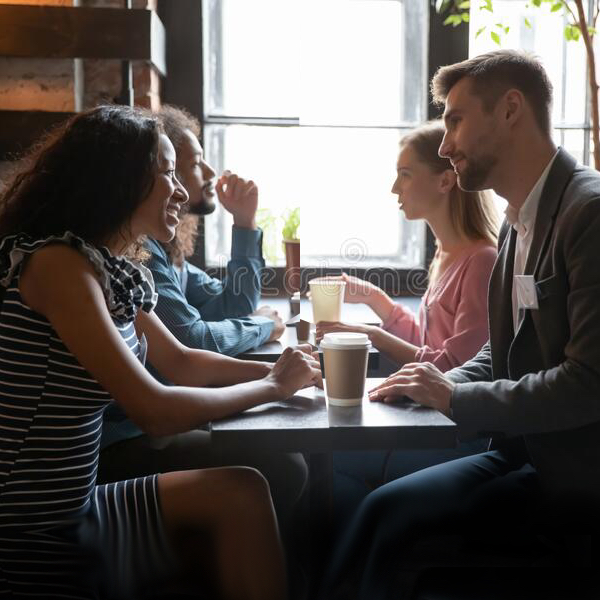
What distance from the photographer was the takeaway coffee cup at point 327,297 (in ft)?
6.99

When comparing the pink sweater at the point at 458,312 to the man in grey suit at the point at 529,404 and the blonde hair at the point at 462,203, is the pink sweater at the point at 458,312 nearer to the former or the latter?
the blonde hair at the point at 462,203

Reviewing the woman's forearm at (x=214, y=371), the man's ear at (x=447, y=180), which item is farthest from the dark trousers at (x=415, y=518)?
the man's ear at (x=447, y=180)

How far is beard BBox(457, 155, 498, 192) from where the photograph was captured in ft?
5.49

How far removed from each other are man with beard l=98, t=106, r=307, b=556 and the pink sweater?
0.45 meters

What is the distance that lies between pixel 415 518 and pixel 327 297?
872mm

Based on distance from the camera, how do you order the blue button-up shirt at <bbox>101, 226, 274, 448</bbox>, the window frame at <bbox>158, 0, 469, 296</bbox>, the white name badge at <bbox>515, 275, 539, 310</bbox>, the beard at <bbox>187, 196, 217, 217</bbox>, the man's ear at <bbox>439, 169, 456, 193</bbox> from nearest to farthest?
1. the white name badge at <bbox>515, 275, 539, 310</bbox>
2. the blue button-up shirt at <bbox>101, 226, 274, 448</bbox>
3. the man's ear at <bbox>439, 169, 456, 193</bbox>
4. the beard at <bbox>187, 196, 217, 217</bbox>
5. the window frame at <bbox>158, 0, 469, 296</bbox>

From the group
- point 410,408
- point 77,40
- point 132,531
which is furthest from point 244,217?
point 132,531

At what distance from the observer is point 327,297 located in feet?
7.00

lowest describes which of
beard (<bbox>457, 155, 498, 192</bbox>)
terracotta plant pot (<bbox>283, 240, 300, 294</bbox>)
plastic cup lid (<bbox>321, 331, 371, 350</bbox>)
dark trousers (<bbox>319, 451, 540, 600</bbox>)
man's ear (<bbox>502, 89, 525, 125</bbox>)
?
dark trousers (<bbox>319, 451, 540, 600</bbox>)

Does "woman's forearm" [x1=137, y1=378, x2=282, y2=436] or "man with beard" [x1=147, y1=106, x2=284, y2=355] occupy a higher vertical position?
"man with beard" [x1=147, y1=106, x2=284, y2=355]

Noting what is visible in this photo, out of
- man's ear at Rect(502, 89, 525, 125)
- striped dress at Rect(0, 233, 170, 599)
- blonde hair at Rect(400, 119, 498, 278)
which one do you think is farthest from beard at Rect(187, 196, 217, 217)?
striped dress at Rect(0, 233, 170, 599)

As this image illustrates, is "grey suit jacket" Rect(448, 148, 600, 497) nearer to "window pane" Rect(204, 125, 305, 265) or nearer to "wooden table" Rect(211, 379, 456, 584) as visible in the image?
"wooden table" Rect(211, 379, 456, 584)

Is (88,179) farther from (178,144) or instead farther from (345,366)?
(178,144)

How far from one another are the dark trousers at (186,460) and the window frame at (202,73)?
5.34ft
